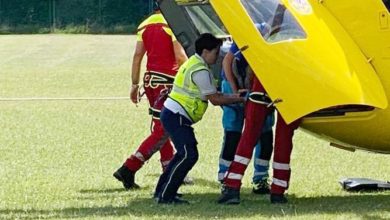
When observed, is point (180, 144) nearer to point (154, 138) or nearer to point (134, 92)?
point (154, 138)

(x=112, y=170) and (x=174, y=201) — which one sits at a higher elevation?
(x=174, y=201)

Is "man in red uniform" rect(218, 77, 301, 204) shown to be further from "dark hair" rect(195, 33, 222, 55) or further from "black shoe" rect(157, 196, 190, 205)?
"dark hair" rect(195, 33, 222, 55)

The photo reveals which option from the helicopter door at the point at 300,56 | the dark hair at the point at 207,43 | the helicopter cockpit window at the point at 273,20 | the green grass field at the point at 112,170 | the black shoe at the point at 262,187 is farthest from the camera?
the black shoe at the point at 262,187

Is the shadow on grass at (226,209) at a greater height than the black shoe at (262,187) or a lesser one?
greater

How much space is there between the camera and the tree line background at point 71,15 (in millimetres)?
49250

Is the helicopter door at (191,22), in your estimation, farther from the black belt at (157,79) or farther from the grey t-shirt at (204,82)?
the grey t-shirt at (204,82)

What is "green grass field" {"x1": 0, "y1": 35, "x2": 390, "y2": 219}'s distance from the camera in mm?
8391

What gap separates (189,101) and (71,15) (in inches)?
1656

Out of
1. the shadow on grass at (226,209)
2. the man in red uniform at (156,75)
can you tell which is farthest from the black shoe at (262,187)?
the man in red uniform at (156,75)

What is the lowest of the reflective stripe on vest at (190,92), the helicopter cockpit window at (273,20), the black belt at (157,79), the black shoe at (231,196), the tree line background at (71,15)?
the tree line background at (71,15)

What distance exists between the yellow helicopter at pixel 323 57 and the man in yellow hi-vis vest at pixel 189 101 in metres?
0.39

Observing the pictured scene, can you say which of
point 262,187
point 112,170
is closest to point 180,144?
point 262,187

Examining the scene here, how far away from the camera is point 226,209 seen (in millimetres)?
8430

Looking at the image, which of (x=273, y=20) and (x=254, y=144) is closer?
(x=273, y=20)
